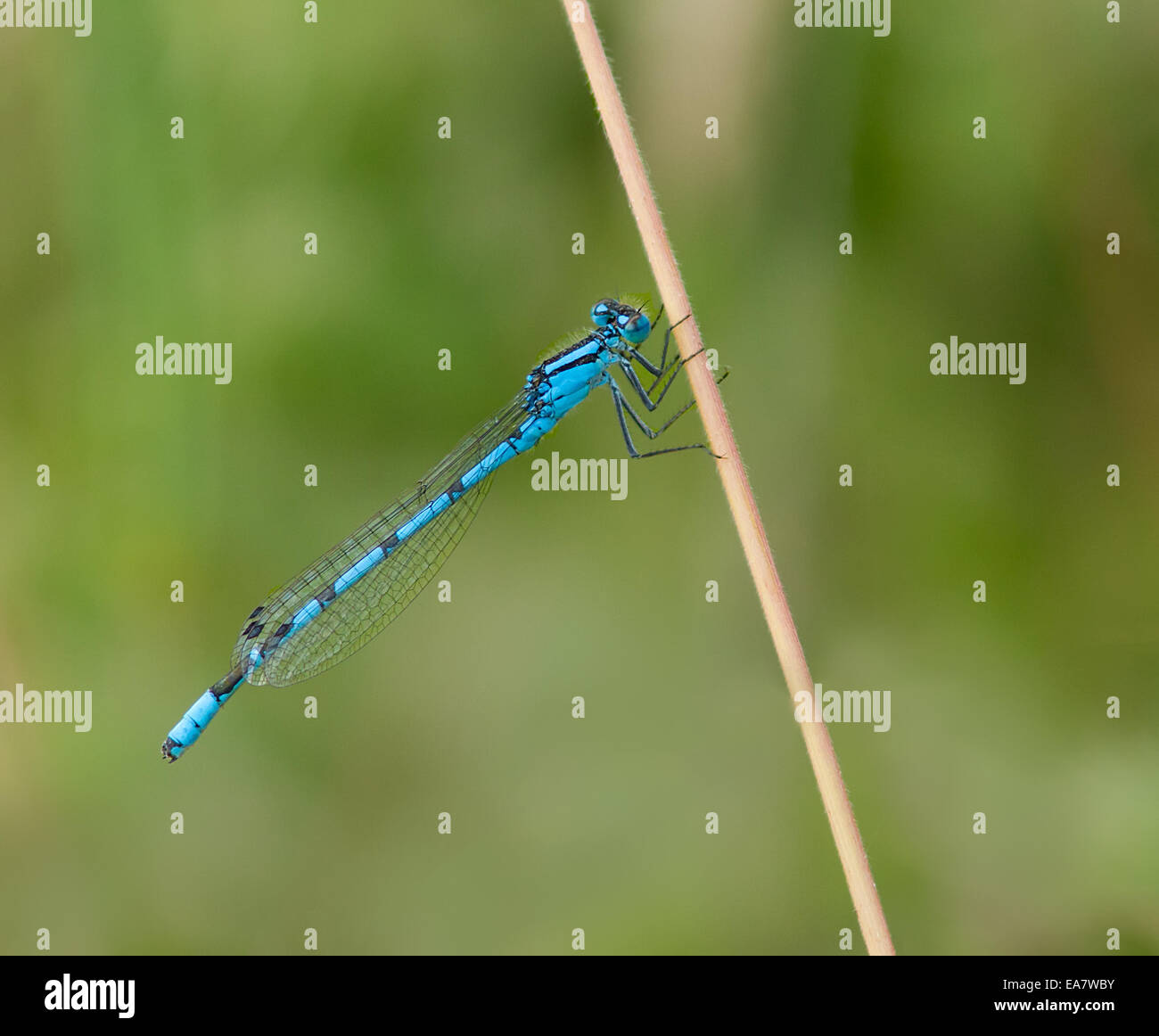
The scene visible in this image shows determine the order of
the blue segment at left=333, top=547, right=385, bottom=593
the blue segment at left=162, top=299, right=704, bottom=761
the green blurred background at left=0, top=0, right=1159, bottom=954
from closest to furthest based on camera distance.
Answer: the blue segment at left=162, top=299, right=704, bottom=761
the green blurred background at left=0, top=0, right=1159, bottom=954
the blue segment at left=333, top=547, right=385, bottom=593

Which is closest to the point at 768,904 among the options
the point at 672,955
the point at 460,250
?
the point at 672,955

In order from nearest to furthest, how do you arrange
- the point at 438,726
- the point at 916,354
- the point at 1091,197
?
1. the point at 1091,197
2. the point at 916,354
3. the point at 438,726

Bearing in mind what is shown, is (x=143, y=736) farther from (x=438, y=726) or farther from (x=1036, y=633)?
(x=1036, y=633)

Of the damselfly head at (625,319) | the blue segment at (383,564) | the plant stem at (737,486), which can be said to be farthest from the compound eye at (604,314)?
the plant stem at (737,486)

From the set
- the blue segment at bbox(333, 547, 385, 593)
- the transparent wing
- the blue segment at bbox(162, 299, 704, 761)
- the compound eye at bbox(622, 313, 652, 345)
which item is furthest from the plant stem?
the blue segment at bbox(333, 547, 385, 593)

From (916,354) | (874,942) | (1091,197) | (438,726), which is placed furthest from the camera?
(438,726)

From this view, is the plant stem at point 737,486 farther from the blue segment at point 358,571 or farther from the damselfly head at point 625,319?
the blue segment at point 358,571

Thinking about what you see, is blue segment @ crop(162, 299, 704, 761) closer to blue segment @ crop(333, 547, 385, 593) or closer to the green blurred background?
blue segment @ crop(333, 547, 385, 593)
